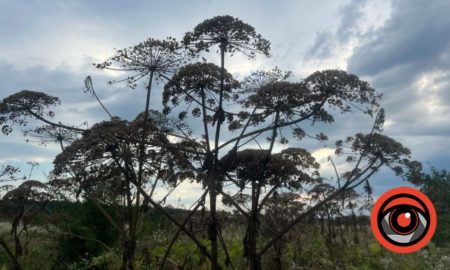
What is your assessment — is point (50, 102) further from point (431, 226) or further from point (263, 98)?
point (431, 226)

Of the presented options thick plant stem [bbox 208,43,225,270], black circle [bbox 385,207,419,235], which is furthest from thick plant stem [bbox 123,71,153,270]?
black circle [bbox 385,207,419,235]

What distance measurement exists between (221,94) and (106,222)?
A: 9105 mm

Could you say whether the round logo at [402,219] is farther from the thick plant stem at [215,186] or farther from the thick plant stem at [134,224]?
the thick plant stem at [134,224]

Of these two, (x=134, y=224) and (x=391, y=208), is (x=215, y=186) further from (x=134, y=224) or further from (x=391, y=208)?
(x=391, y=208)

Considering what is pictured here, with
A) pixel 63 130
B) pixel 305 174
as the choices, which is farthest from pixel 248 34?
pixel 63 130

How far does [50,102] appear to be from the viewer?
403 inches

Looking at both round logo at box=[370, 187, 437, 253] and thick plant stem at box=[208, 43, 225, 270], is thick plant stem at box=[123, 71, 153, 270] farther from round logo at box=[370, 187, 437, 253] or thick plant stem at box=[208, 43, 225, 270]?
round logo at box=[370, 187, 437, 253]

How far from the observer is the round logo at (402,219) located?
30.5 feet

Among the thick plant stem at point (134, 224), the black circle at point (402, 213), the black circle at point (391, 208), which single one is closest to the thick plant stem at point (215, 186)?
the thick plant stem at point (134, 224)

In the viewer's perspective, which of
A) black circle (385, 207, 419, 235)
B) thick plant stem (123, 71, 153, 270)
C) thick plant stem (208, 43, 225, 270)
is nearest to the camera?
thick plant stem (208, 43, 225, 270)

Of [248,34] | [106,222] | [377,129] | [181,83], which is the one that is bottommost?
[106,222]

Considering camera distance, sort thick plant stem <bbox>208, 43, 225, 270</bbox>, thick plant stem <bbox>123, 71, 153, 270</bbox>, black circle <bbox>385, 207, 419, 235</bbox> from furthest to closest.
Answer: black circle <bbox>385, 207, 419, 235</bbox> < thick plant stem <bbox>123, 71, 153, 270</bbox> < thick plant stem <bbox>208, 43, 225, 270</bbox>

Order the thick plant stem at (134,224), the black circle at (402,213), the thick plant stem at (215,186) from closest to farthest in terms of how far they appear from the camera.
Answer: the thick plant stem at (215,186), the thick plant stem at (134,224), the black circle at (402,213)

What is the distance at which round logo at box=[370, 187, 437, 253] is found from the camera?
30.5 feet
